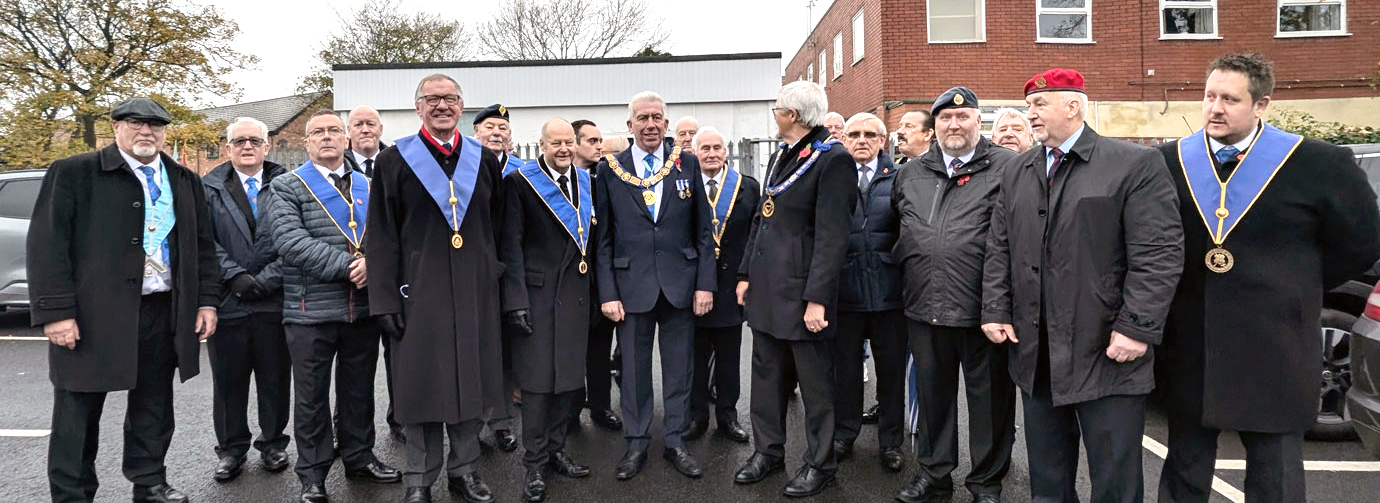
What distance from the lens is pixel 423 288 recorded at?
4.03 metres

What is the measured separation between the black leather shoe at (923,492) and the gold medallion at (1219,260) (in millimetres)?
1679

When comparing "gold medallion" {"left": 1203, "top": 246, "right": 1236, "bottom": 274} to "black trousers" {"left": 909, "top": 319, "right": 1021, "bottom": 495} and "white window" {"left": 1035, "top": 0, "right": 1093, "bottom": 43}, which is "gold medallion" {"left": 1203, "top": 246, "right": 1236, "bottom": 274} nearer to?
"black trousers" {"left": 909, "top": 319, "right": 1021, "bottom": 495}

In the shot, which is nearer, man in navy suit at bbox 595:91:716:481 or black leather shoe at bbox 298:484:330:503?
black leather shoe at bbox 298:484:330:503

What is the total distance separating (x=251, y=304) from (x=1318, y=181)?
4996 mm

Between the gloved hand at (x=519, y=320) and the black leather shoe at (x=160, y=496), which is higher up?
the gloved hand at (x=519, y=320)

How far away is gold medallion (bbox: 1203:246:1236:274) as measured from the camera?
10.4ft

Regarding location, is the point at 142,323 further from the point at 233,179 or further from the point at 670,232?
the point at 670,232

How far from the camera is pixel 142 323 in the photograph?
4109 mm

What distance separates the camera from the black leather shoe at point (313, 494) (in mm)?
4219

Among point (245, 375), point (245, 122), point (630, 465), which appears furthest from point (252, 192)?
point (630, 465)

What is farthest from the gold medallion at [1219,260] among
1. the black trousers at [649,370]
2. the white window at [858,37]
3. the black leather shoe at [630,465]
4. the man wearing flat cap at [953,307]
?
the white window at [858,37]

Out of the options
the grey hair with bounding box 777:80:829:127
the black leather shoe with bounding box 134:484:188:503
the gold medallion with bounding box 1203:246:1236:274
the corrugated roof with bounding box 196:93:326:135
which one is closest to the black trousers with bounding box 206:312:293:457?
the black leather shoe with bounding box 134:484:188:503

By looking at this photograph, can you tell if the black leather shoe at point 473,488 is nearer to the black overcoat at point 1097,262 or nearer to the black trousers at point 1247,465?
the black overcoat at point 1097,262

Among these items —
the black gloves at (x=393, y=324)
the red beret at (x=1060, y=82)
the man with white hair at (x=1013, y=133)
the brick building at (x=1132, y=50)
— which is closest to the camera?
the red beret at (x=1060, y=82)
